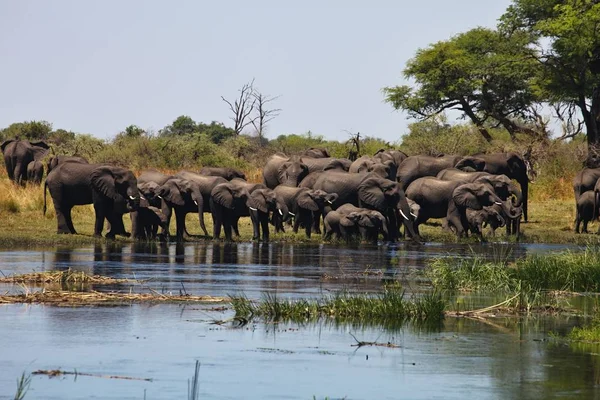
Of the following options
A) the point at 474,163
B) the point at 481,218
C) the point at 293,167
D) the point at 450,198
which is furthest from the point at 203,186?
the point at 474,163

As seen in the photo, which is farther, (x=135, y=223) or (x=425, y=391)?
(x=135, y=223)

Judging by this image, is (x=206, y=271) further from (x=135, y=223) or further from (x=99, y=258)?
(x=135, y=223)

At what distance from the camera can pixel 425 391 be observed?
11.3m

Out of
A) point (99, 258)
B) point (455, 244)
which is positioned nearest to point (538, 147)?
point (455, 244)

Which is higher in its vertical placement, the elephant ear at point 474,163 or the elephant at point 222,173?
the elephant ear at point 474,163

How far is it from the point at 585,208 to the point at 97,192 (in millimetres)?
13224

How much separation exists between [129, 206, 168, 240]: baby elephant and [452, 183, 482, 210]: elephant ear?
784 centimetres

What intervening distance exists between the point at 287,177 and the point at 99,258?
15.5 m

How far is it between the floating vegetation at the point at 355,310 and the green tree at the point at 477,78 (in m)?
46.1

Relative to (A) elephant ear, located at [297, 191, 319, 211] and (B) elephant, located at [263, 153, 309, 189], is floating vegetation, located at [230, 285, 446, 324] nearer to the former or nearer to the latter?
(A) elephant ear, located at [297, 191, 319, 211]

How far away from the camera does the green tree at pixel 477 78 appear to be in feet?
204

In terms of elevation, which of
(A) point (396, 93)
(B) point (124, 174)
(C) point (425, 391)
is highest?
(A) point (396, 93)

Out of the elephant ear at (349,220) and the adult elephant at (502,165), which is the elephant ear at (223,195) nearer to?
the elephant ear at (349,220)

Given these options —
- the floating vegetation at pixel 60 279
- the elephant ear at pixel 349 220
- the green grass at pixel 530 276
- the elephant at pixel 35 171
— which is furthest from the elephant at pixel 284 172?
the floating vegetation at pixel 60 279
